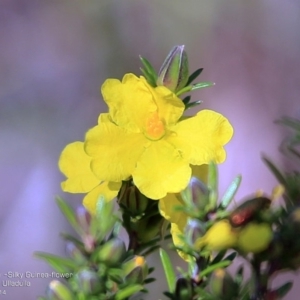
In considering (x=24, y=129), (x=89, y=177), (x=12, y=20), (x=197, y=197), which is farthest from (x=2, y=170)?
(x=197, y=197)

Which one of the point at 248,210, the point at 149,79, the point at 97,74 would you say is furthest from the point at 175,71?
the point at 97,74

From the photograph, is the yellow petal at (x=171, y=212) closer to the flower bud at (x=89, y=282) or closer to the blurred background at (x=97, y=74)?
the flower bud at (x=89, y=282)

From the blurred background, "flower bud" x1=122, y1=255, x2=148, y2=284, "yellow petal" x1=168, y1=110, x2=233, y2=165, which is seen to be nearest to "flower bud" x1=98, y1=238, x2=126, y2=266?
"flower bud" x1=122, y1=255, x2=148, y2=284

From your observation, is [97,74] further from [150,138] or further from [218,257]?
[218,257]

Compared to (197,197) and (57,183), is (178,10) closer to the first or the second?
(57,183)

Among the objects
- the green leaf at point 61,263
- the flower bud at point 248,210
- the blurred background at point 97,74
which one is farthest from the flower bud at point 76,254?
the blurred background at point 97,74
